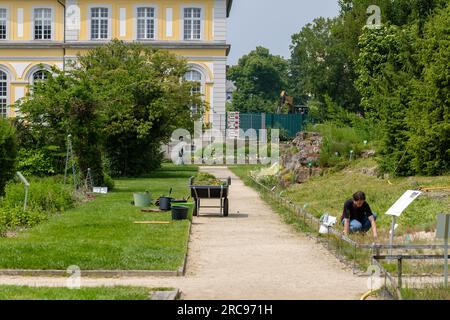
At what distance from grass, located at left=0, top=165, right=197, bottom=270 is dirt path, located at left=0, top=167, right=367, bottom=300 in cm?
54

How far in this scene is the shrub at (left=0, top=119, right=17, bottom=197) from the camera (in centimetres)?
2875

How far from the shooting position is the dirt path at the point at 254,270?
45.7 ft

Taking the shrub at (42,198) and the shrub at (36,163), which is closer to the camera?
the shrub at (42,198)

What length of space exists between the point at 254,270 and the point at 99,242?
13.3 ft

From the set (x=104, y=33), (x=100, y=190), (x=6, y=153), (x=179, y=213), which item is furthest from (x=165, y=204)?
(x=104, y=33)

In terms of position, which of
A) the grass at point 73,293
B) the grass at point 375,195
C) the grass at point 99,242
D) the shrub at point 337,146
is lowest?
the grass at point 99,242

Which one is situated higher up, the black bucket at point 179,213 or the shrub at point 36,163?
the shrub at point 36,163

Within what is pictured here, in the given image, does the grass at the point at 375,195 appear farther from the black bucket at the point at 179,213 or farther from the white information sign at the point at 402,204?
the black bucket at the point at 179,213

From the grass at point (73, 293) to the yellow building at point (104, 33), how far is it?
60171mm

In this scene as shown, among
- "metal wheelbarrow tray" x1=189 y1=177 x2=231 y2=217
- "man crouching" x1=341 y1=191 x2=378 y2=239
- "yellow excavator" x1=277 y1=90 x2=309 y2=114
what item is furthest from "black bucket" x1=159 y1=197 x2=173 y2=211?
"yellow excavator" x1=277 y1=90 x2=309 y2=114

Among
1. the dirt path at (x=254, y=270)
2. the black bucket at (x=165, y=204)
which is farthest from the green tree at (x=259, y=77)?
the dirt path at (x=254, y=270)
